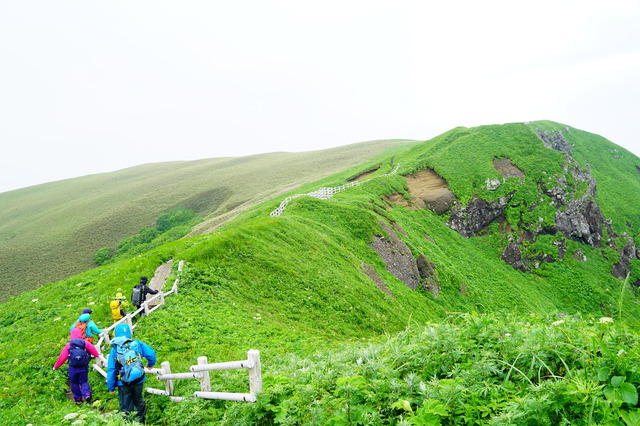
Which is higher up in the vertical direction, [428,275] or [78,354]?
[78,354]

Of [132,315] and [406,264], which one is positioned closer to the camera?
[132,315]

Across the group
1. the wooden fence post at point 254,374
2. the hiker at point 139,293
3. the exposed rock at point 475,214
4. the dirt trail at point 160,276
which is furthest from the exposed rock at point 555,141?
the wooden fence post at point 254,374

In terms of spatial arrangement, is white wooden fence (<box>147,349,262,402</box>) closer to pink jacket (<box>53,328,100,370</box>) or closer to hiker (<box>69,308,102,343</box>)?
pink jacket (<box>53,328,100,370</box>)

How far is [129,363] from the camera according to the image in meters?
7.78

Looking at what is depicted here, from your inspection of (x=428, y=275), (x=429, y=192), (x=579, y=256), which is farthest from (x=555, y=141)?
(x=428, y=275)

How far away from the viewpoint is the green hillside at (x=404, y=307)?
438cm

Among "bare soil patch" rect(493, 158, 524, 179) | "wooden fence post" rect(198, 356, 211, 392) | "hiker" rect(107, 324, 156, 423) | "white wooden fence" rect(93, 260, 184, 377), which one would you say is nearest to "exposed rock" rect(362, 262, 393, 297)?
"white wooden fence" rect(93, 260, 184, 377)

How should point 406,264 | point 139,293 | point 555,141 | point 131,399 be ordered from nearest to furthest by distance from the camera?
point 131,399 < point 139,293 < point 406,264 < point 555,141

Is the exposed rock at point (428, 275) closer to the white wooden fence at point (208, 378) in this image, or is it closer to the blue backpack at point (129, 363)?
the white wooden fence at point (208, 378)

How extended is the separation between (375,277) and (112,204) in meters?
99.0

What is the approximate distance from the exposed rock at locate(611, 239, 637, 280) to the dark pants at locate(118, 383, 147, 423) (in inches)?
2141

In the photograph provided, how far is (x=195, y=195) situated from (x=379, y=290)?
83292mm

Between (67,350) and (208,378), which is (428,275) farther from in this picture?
(67,350)

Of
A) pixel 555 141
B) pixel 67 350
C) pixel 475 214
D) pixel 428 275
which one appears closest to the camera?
pixel 67 350
